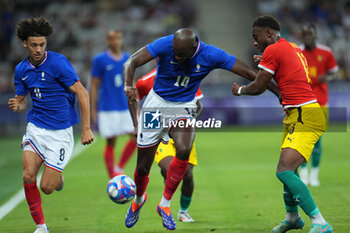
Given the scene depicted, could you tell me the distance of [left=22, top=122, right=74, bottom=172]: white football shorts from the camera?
6.66 m

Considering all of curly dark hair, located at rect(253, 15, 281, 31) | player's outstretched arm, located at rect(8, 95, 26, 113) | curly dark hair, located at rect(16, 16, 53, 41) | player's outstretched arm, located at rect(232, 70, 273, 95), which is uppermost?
curly dark hair, located at rect(253, 15, 281, 31)

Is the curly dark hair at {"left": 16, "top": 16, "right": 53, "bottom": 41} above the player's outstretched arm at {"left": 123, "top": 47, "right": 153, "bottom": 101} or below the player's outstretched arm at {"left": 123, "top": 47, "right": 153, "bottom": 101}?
above

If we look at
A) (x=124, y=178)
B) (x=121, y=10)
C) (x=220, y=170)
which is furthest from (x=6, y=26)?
(x=124, y=178)

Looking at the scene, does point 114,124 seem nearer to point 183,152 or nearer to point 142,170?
point 142,170

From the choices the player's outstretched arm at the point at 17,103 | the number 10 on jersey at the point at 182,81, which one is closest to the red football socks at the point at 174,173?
the number 10 on jersey at the point at 182,81

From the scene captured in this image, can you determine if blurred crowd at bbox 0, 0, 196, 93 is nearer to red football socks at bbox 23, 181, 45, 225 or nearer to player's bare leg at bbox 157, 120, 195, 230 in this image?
red football socks at bbox 23, 181, 45, 225

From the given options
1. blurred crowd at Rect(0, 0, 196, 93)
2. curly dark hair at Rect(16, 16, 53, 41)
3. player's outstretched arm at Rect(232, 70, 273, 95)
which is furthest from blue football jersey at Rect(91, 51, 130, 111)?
blurred crowd at Rect(0, 0, 196, 93)

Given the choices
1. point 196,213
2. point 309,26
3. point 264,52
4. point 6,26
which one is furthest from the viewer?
point 6,26

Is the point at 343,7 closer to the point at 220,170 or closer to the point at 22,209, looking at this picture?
the point at 220,170

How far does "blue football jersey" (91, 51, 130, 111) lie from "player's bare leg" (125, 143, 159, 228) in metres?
4.18

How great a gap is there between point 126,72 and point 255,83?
1.52 m

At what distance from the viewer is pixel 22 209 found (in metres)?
8.34

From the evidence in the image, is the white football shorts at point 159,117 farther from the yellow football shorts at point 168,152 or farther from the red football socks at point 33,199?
the red football socks at point 33,199

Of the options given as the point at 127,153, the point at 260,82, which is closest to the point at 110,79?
the point at 127,153
